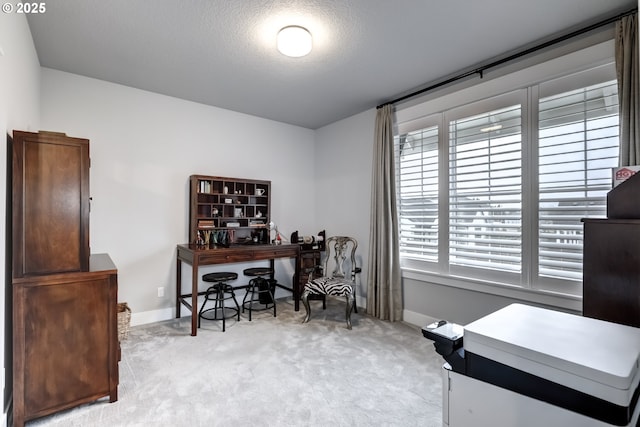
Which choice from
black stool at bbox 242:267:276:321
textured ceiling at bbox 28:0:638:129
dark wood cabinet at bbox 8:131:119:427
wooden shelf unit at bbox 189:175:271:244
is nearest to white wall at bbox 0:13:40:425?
dark wood cabinet at bbox 8:131:119:427

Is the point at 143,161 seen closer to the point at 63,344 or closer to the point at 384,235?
the point at 63,344

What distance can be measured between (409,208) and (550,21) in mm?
2001

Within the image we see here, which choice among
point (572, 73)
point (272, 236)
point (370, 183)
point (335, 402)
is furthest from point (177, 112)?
point (572, 73)

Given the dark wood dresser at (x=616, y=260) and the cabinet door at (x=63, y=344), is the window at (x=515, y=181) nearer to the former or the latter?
the dark wood dresser at (x=616, y=260)

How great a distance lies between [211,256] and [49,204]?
152 centimetres

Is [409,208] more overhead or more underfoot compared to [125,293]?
more overhead

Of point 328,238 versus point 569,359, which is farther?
point 328,238

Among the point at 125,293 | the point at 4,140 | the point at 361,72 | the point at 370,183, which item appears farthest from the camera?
the point at 370,183

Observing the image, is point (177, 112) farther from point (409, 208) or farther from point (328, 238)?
point (409, 208)

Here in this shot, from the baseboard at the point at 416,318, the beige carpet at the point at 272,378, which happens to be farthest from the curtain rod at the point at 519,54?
the beige carpet at the point at 272,378

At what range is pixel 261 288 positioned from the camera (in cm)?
409

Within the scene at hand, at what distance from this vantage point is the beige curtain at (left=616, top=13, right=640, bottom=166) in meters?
1.99

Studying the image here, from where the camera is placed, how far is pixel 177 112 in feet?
12.0

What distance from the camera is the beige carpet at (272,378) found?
1.88 meters
